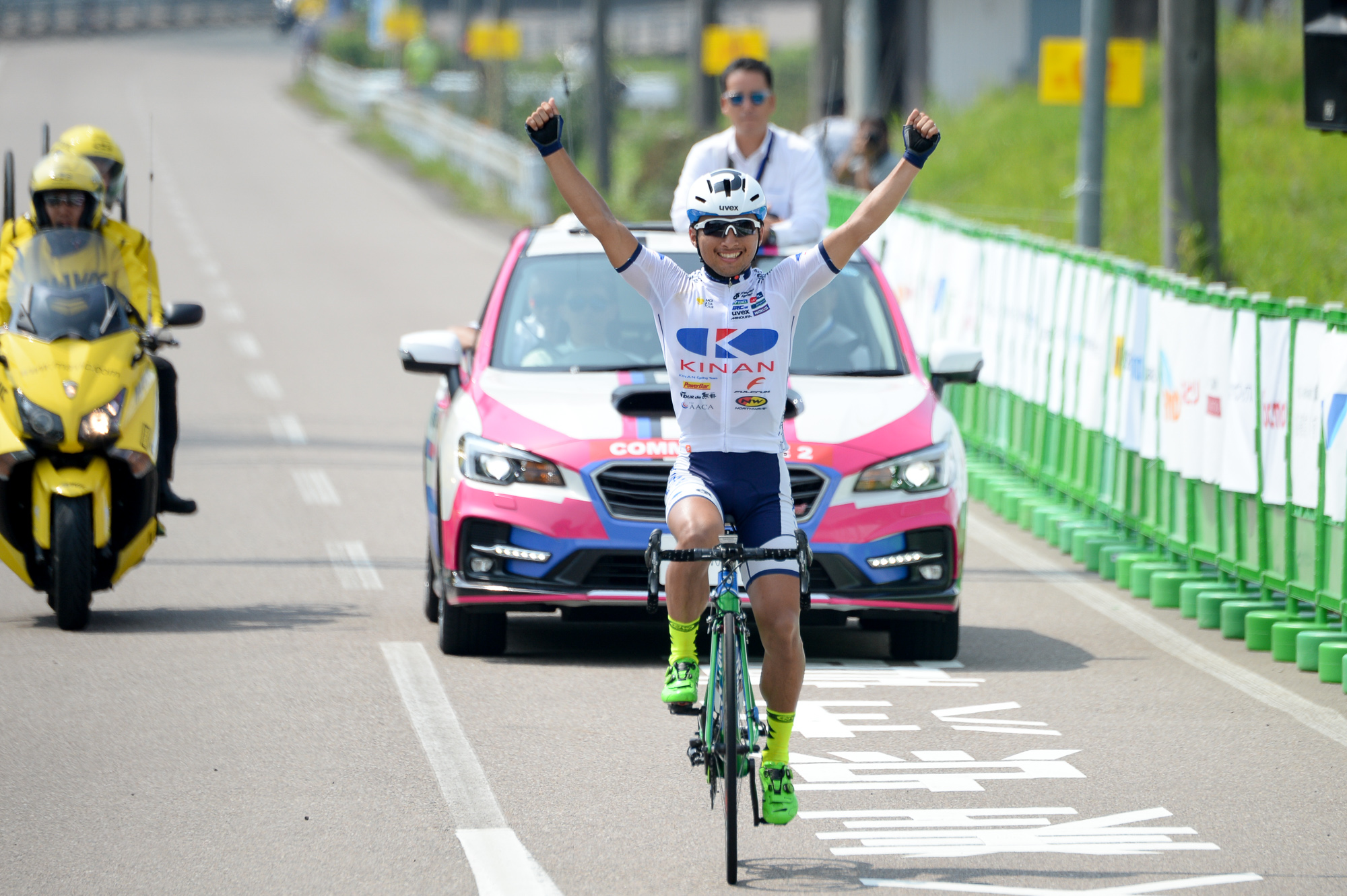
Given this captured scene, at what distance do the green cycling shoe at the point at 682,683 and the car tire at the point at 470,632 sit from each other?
2854mm

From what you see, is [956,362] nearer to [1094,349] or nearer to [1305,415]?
[1305,415]

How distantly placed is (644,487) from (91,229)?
310cm

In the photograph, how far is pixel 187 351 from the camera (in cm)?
2117

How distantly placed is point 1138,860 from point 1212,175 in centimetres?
1191

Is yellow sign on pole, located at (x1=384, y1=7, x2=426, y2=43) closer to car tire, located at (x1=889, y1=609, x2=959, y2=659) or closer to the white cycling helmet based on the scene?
car tire, located at (x1=889, y1=609, x2=959, y2=659)

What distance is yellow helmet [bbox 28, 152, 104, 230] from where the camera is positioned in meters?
9.82

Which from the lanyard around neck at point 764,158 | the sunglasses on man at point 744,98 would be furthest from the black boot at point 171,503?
the sunglasses on man at point 744,98

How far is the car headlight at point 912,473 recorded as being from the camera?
345 inches

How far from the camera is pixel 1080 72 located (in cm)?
1720

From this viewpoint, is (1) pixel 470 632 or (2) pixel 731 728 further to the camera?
(1) pixel 470 632

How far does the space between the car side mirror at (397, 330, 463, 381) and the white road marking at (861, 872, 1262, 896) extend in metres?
4.04

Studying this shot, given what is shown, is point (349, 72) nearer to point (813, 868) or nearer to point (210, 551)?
point (210, 551)

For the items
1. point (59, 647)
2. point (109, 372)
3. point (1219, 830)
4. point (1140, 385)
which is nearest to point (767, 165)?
point (1140, 385)

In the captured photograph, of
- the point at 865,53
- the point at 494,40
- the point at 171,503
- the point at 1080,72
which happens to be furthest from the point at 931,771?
the point at 494,40
